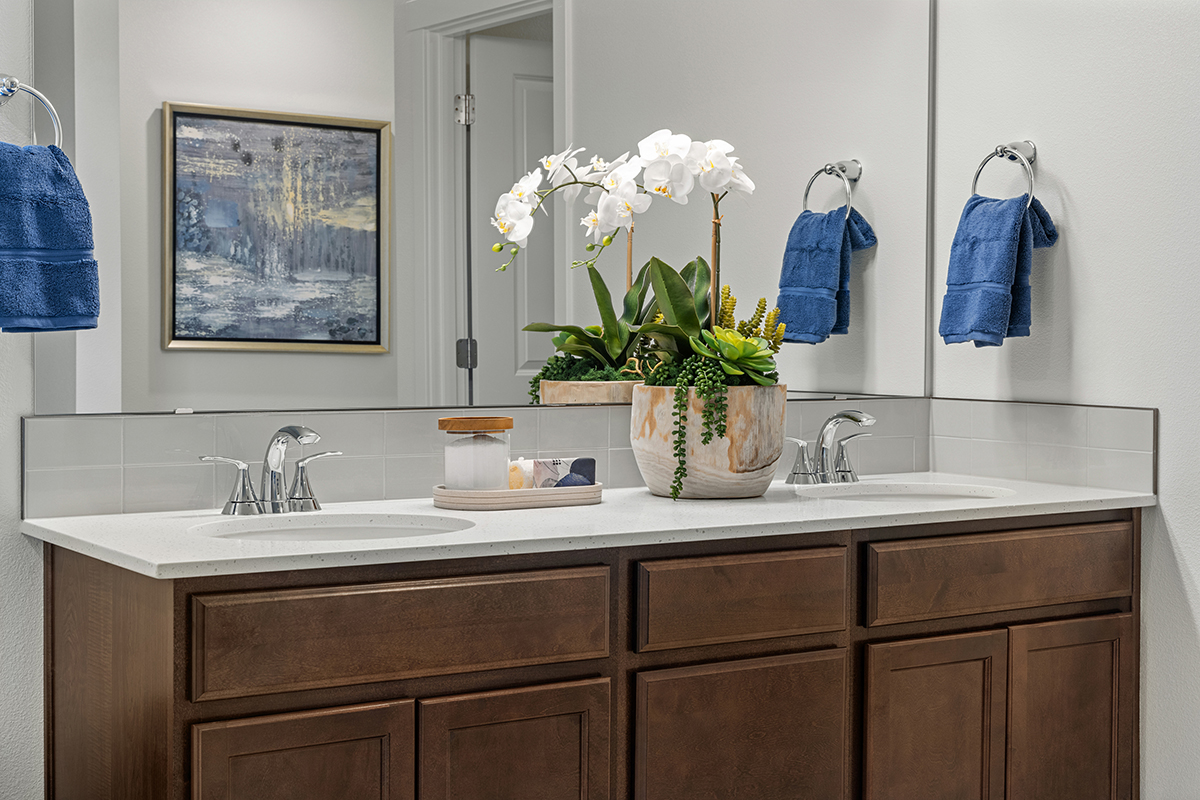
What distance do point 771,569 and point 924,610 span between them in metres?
0.30

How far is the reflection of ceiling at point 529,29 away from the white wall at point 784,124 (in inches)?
2.4

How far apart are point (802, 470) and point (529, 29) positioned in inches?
36.8

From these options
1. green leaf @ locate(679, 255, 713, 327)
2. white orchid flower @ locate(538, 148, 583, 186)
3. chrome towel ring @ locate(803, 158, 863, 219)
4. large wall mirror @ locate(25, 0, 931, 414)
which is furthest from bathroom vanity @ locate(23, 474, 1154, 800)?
chrome towel ring @ locate(803, 158, 863, 219)

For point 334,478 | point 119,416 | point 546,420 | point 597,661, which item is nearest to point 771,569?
point 597,661

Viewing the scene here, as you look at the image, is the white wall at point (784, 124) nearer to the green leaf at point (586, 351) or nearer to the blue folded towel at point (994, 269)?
the green leaf at point (586, 351)

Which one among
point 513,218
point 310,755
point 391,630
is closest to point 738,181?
point 513,218

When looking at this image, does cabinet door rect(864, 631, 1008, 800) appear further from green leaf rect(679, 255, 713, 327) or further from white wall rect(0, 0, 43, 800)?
white wall rect(0, 0, 43, 800)

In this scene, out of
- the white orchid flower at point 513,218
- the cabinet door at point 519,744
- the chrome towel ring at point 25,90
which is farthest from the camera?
the white orchid flower at point 513,218

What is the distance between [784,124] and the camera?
2.29 metres

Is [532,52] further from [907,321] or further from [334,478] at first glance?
[907,321]

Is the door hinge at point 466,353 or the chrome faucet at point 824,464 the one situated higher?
the door hinge at point 466,353

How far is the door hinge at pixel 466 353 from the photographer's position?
75.8 inches

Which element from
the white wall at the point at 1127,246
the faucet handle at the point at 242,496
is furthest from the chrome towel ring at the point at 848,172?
the faucet handle at the point at 242,496

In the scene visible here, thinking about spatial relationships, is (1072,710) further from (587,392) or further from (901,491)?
(587,392)
